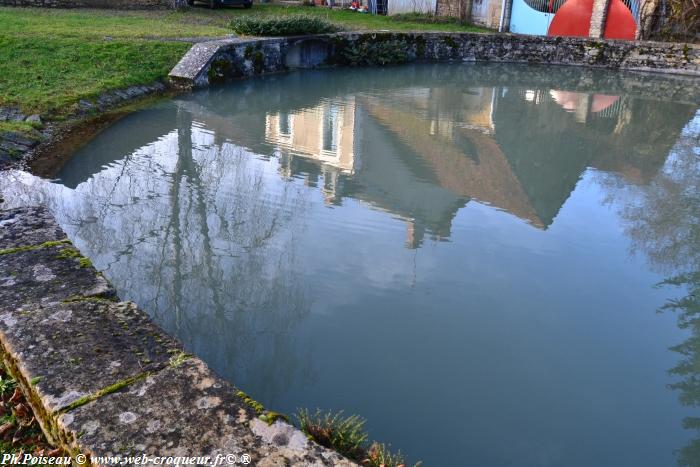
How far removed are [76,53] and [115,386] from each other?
12.4m

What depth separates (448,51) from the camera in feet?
67.5

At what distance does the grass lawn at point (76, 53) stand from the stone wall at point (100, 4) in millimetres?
978

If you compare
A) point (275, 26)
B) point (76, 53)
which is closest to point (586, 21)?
point (275, 26)

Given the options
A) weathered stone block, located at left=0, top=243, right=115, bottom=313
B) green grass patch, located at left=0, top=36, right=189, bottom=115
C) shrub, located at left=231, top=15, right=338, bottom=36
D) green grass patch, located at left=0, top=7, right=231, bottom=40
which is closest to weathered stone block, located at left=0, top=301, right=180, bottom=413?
weathered stone block, located at left=0, top=243, right=115, bottom=313

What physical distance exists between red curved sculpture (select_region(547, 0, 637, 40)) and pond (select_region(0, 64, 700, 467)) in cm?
1272

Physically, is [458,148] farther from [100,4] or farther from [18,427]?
[100,4]

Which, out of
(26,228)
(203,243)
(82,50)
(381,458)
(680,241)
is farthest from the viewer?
(82,50)

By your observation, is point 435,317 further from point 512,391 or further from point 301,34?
point 301,34

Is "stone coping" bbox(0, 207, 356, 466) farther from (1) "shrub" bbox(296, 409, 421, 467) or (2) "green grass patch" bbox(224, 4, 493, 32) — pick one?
(2) "green grass patch" bbox(224, 4, 493, 32)

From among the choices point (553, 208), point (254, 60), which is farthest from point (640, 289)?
point (254, 60)

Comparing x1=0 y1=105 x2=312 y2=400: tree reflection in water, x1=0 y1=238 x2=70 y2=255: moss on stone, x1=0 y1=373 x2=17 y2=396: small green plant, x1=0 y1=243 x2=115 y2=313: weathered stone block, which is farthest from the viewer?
x1=0 y1=105 x2=312 y2=400: tree reflection in water

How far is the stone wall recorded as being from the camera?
71.1 ft

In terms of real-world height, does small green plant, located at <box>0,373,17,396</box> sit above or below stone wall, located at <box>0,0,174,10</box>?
below

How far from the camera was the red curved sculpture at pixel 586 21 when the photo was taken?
22344mm
